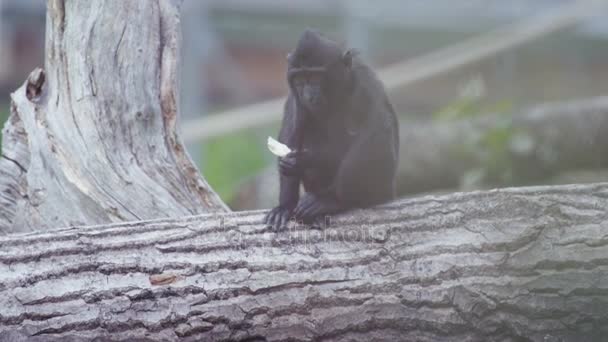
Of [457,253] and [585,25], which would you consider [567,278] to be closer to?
[457,253]

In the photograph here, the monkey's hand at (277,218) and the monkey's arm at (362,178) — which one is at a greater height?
the monkey's arm at (362,178)

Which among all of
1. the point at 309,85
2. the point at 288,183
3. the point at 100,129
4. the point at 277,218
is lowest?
the point at 277,218

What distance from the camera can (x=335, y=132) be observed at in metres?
4.87

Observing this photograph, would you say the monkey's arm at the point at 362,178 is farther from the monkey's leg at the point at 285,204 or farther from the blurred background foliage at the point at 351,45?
the blurred background foliage at the point at 351,45

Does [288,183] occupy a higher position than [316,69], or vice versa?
[316,69]

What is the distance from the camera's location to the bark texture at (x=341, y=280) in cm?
349

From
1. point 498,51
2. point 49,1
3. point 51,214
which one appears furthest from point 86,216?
point 498,51

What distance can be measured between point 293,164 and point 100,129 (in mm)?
1093

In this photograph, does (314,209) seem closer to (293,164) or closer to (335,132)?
(293,164)

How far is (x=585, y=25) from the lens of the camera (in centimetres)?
1143

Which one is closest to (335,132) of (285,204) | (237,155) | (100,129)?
(285,204)

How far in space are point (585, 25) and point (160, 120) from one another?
812 cm

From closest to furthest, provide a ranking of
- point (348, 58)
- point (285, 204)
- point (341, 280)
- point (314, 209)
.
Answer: point (341, 280) < point (314, 209) < point (285, 204) < point (348, 58)

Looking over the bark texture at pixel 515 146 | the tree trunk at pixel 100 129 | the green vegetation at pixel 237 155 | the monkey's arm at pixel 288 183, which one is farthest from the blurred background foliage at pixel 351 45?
the monkey's arm at pixel 288 183
